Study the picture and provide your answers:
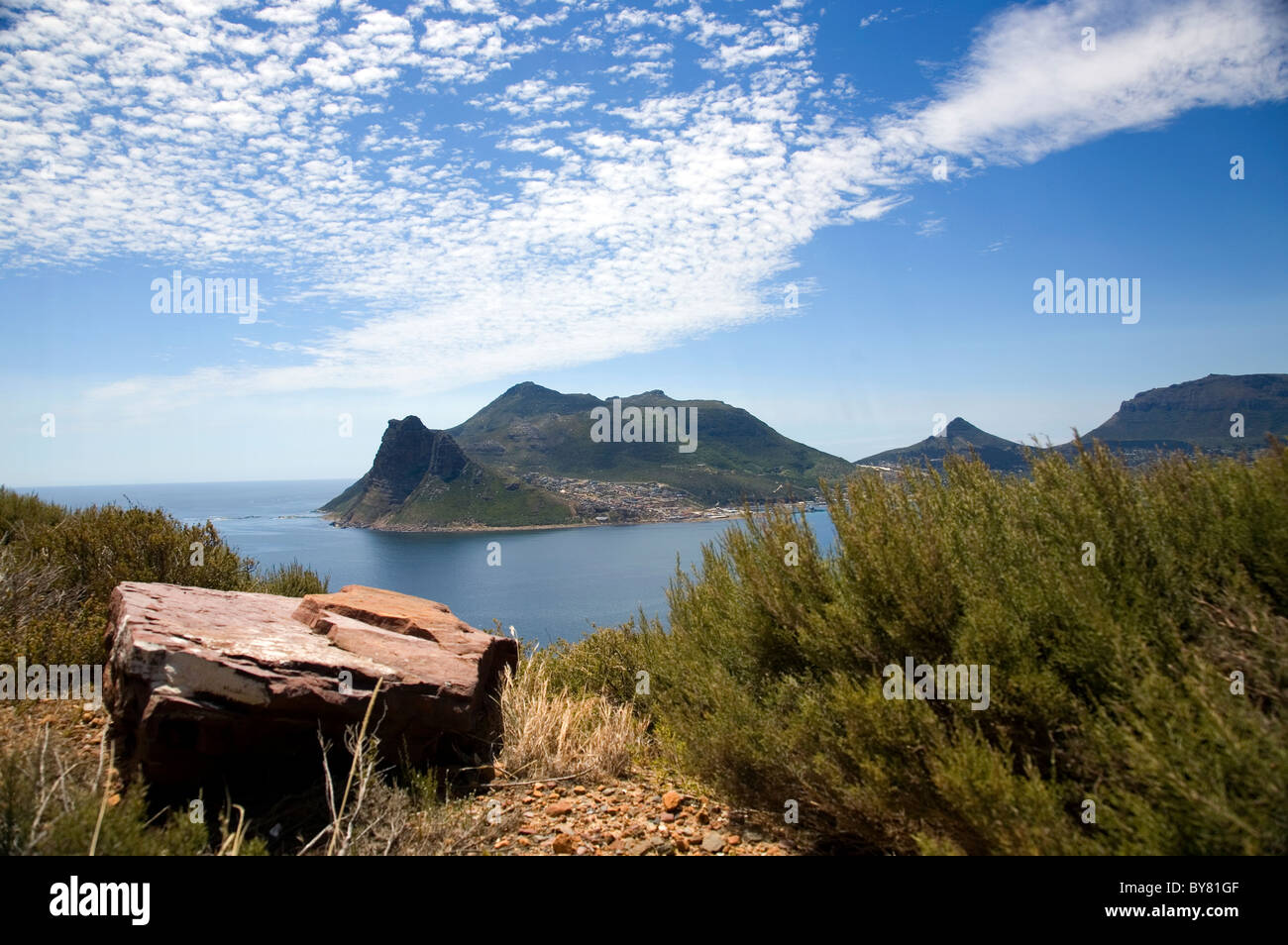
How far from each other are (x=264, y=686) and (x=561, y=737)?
6.39 ft

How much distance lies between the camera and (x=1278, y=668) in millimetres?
2381

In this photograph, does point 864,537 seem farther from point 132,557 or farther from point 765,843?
point 132,557

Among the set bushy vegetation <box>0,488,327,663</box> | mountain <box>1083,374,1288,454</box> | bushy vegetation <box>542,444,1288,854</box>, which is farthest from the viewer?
mountain <box>1083,374,1288,454</box>

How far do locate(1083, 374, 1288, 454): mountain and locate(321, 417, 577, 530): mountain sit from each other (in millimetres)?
70789

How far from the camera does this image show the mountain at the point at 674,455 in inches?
3469

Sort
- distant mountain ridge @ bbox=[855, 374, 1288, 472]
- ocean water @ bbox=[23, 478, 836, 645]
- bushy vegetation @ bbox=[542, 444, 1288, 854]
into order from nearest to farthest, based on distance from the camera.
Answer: bushy vegetation @ bbox=[542, 444, 1288, 854]
distant mountain ridge @ bbox=[855, 374, 1288, 472]
ocean water @ bbox=[23, 478, 836, 645]

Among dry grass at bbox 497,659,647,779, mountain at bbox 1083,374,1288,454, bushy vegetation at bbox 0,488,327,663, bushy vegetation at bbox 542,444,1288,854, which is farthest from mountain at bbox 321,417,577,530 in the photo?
bushy vegetation at bbox 542,444,1288,854

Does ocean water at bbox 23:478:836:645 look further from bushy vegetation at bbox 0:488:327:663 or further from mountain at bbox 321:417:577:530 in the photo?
bushy vegetation at bbox 0:488:327:663

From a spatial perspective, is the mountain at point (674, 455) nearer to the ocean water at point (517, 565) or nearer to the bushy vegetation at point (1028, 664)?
the ocean water at point (517, 565)

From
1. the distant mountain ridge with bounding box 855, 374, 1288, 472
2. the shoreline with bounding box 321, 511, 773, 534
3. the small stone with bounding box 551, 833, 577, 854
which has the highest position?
the distant mountain ridge with bounding box 855, 374, 1288, 472

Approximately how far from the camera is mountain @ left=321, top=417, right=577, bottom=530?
84.4 m

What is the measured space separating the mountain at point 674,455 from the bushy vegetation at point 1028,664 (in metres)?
74.9
